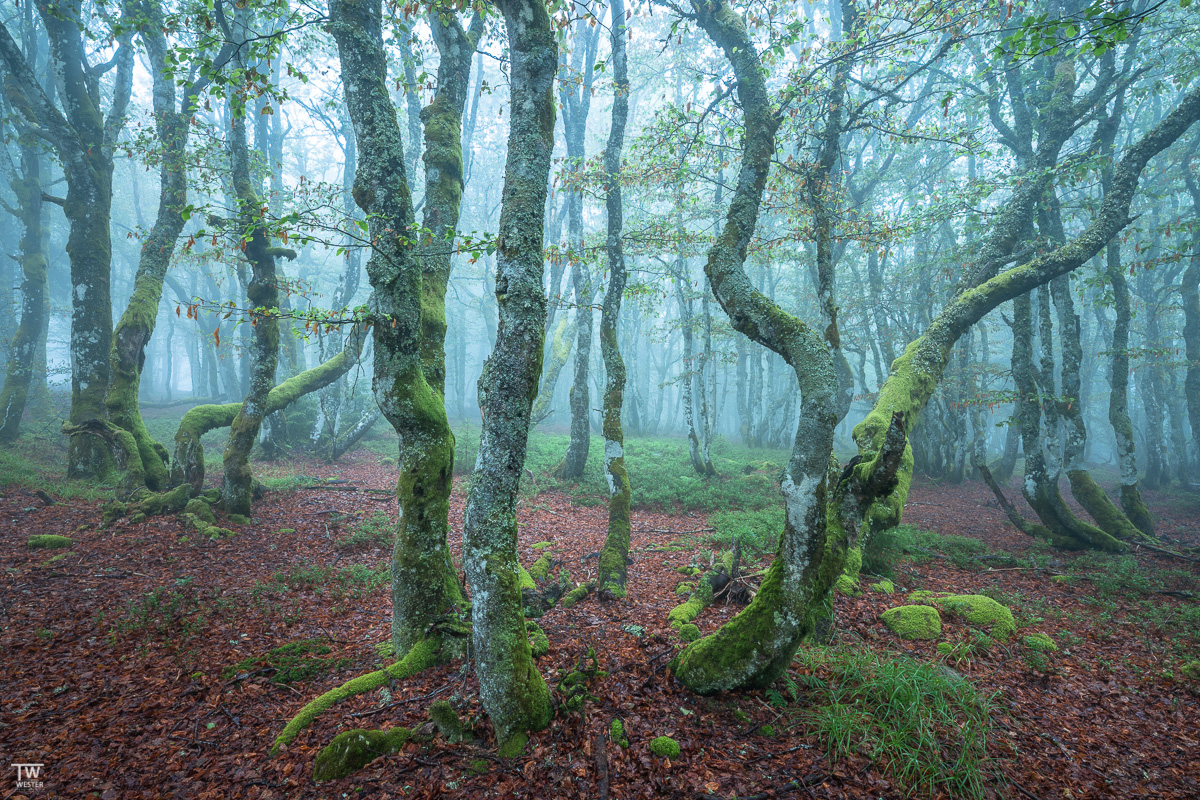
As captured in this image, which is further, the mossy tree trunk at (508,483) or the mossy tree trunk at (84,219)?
the mossy tree trunk at (84,219)

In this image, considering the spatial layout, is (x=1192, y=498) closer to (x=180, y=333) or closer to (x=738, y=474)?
(x=738, y=474)

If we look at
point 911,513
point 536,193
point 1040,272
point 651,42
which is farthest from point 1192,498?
point 651,42

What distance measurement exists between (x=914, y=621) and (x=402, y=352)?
23.4 ft

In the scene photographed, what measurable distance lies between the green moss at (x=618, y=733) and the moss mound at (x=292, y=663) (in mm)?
3154

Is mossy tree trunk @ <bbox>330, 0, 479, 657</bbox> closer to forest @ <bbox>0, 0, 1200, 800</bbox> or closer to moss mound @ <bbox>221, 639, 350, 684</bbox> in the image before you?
forest @ <bbox>0, 0, 1200, 800</bbox>

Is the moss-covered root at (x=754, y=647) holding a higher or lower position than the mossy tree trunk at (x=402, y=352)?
lower

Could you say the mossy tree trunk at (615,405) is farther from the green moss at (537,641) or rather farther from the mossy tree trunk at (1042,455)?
the mossy tree trunk at (1042,455)

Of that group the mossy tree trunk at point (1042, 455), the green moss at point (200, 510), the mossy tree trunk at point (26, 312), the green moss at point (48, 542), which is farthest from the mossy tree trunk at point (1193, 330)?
the mossy tree trunk at point (26, 312)

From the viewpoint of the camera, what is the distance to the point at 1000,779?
136 inches

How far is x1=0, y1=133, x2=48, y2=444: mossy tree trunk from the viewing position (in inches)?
536

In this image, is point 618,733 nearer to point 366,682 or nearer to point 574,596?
point 366,682

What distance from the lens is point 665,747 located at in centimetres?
380

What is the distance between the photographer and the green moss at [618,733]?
3.85 m

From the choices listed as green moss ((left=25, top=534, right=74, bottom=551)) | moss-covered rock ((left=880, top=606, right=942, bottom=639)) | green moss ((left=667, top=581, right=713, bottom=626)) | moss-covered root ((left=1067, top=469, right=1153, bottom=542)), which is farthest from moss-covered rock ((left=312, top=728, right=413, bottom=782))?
moss-covered root ((left=1067, top=469, right=1153, bottom=542))
